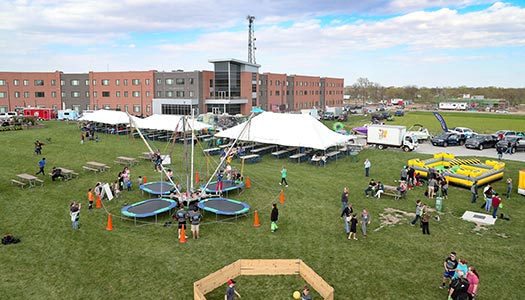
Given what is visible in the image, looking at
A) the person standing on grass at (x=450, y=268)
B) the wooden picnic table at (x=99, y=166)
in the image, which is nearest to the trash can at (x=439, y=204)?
the person standing on grass at (x=450, y=268)

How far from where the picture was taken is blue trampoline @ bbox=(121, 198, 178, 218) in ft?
56.2

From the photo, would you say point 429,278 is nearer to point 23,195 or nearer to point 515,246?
point 515,246

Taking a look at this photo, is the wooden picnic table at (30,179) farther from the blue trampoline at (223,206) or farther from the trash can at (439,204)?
the trash can at (439,204)

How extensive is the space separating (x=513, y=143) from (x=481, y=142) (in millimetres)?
2628

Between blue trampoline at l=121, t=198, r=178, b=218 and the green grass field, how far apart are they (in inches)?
17.8

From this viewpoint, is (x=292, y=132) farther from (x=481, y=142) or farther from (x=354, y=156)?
(x=481, y=142)

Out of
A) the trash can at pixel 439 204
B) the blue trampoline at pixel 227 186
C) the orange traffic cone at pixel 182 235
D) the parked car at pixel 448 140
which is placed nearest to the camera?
the orange traffic cone at pixel 182 235

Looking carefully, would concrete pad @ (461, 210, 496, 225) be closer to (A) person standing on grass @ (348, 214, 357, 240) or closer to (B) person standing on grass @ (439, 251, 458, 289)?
(A) person standing on grass @ (348, 214, 357, 240)

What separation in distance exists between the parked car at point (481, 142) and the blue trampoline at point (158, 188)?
99.8ft

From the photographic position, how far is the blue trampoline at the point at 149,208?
1712 cm

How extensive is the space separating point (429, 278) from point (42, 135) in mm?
42775

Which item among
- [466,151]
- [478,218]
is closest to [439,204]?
[478,218]

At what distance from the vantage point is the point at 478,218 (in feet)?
59.1

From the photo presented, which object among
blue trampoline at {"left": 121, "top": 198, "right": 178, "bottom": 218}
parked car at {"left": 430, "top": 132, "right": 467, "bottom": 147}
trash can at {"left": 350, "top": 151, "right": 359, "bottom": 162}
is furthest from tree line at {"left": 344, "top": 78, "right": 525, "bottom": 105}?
blue trampoline at {"left": 121, "top": 198, "right": 178, "bottom": 218}
